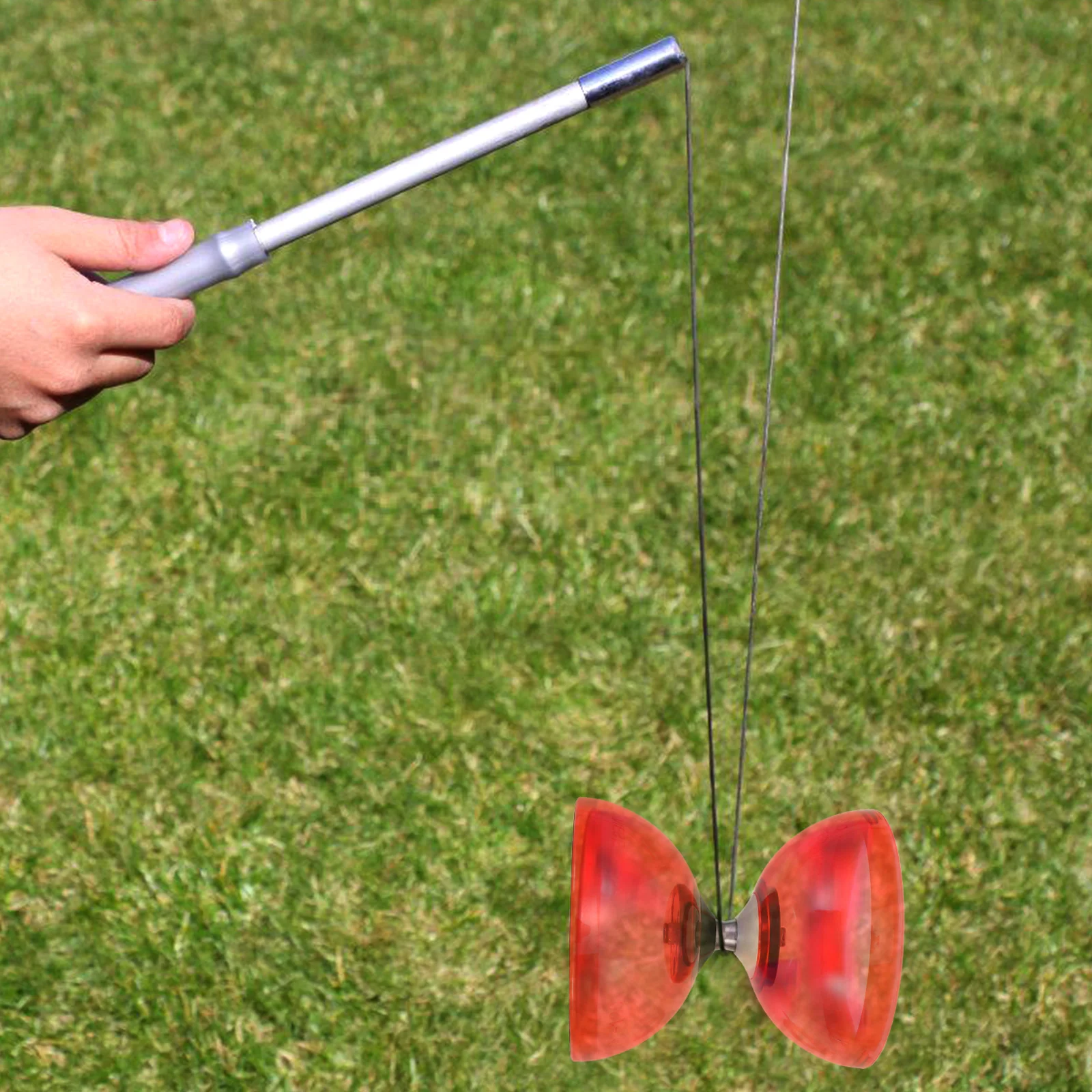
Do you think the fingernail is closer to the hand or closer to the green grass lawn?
the hand

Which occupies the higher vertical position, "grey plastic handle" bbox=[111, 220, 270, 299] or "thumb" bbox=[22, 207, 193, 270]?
"thumb" bbox=[22, 207, 193, 270]

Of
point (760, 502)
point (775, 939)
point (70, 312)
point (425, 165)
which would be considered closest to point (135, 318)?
point (70, 312)

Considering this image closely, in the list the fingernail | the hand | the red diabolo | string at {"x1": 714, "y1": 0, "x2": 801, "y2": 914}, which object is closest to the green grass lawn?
string at {"x1": 714, "y1": 0, "x2": 801, "y2": 914}

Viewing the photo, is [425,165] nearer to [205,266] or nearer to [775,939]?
[205,266]

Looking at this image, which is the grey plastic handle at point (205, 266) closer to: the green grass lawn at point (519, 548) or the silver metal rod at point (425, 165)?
the silver metal rod at point (425, 165)

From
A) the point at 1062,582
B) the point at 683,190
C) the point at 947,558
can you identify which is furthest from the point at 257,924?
the point at 683,190

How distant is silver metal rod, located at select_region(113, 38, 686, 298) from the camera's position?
1382mm

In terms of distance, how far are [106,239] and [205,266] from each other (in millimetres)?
147

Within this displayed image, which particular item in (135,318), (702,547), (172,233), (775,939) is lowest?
(775,939)

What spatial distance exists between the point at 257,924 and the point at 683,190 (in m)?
2.16

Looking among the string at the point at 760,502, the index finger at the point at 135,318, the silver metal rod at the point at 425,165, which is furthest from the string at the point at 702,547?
the index finger at the point at 135,318

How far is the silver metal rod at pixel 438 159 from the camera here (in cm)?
138

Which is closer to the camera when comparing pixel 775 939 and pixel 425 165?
pixel 425 165

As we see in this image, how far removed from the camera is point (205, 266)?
4.79 feet
